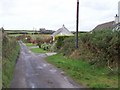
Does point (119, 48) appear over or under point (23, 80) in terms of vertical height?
over

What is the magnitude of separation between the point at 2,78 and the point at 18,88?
3.99ft

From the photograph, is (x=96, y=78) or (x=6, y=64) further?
(x=6, y=64)

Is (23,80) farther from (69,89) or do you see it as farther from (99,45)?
(99,45)

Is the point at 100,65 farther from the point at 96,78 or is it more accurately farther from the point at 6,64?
the point at 6,64

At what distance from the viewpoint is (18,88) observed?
13281 mm

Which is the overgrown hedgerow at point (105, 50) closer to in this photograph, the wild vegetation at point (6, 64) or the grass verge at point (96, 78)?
the grass verge at point (96, 78)

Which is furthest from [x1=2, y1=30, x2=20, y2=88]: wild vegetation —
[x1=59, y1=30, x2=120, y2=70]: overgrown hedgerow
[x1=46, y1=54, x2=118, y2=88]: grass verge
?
[x1=59, y1=30, x2=120, y2=70]: overgrown hedgerow

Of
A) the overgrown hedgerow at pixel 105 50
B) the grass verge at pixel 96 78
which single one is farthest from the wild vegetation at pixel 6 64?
the overgrown hedgerow at pixel 105 50

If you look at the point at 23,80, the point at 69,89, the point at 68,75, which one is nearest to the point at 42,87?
the point at 69,89

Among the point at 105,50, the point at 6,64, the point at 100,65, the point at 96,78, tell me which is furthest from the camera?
the point at 105,50

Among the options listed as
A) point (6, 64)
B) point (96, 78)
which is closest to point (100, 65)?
point (96, 78)

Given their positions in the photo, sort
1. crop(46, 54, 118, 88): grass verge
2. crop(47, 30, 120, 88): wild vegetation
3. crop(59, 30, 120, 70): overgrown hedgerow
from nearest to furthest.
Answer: crop(46, 54, 118, 88): grass verge < crop(47, 30, 120, 88): wild vegetation < crop(59, 30, 120, 70): overgrown hedgerow

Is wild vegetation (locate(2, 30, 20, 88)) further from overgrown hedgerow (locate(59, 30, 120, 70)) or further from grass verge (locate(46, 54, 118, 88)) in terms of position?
overgrown hedgerow (locate(59, 30, 120, 70))

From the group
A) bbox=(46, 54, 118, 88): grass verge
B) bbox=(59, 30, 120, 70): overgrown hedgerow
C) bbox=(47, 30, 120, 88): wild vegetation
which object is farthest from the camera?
bbox=(59, 30, 120, 70): overgrown hedgerow
